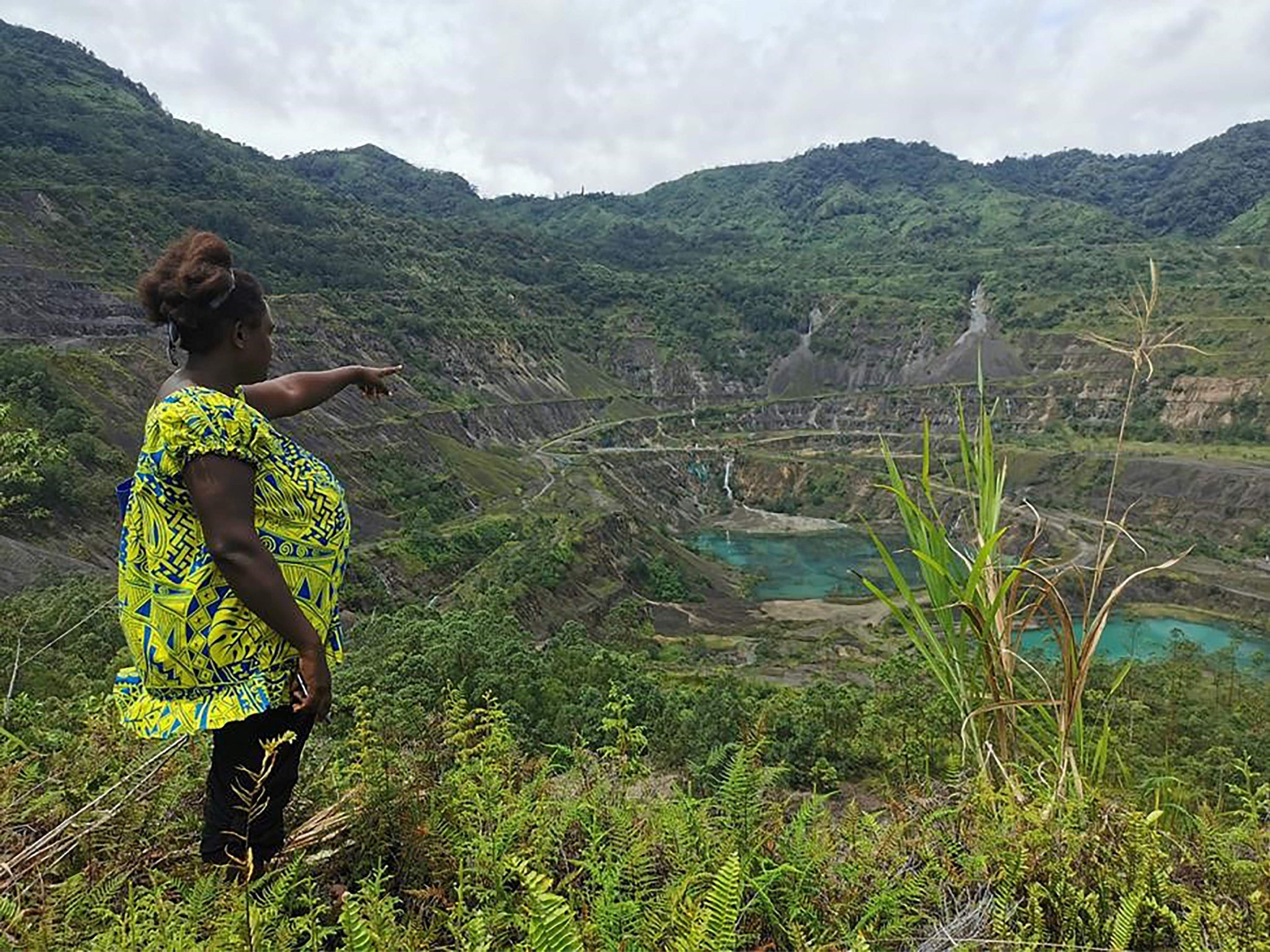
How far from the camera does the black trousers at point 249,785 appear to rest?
5.71 ft

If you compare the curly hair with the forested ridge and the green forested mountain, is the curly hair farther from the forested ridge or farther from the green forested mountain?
the green forested mountain

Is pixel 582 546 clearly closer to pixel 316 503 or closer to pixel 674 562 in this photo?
pixel 674 562

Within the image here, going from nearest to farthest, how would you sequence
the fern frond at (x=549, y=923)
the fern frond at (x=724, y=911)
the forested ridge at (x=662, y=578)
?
the fern frond at (x=549, y=923) < the fern frond at (x=724, y=911) < the forested ridge at (x=662, y=578)

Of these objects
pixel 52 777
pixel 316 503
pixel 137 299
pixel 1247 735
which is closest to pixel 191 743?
pixel 52 777

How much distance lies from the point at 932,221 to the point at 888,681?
119m

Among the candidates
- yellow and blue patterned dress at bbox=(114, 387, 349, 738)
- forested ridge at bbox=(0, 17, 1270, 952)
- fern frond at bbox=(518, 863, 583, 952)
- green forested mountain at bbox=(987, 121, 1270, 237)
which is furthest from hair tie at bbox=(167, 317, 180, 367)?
green forested mountain at bbox=(987, 121, 1270, 237)

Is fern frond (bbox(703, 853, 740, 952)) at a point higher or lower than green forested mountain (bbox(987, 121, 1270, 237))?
lower

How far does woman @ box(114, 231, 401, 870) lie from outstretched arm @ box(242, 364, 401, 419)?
32 cm

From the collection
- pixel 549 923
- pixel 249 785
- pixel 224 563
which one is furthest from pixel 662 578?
pixel 549 923

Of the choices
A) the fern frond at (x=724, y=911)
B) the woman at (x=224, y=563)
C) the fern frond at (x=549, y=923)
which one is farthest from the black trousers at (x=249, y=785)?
the fern frond at (x=724, y=911)

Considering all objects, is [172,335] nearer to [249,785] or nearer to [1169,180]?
[249,785]

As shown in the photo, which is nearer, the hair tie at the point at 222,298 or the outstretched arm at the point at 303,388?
the hair tie at the point at 222,298

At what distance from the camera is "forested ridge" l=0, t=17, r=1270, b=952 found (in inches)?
73.1

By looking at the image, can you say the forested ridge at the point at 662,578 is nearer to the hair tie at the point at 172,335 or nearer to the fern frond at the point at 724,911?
the fern frond at the point at 724,911
